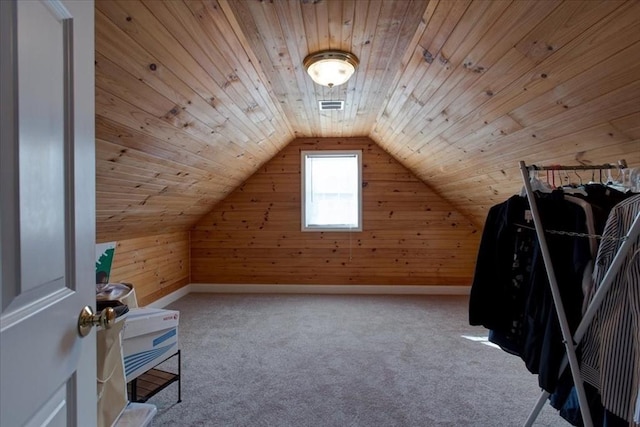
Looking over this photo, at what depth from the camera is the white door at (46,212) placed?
1.67 feet

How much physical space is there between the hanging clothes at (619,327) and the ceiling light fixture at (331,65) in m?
1.50

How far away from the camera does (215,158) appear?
303cm

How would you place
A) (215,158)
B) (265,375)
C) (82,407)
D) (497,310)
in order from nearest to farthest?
1. (82,407)
2. (497,310)
3. (265,375)
4. (215,158)

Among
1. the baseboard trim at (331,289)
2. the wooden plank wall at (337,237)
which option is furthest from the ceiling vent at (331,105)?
the baseboard trim at (331,289)

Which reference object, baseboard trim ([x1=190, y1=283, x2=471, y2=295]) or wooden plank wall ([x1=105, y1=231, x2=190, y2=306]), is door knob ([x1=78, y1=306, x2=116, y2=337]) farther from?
baseboard trim ([x1=190, y1=283, x2=471, y2=295])

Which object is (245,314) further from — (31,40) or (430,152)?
(31,40)

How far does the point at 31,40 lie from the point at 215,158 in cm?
253

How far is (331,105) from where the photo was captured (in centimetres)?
290

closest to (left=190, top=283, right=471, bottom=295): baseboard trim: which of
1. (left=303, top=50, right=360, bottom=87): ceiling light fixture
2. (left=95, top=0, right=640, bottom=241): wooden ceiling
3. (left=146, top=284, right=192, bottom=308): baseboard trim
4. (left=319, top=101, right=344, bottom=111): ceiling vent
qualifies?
(left=146, top=284, right=192, bottom=308): baseboard trim

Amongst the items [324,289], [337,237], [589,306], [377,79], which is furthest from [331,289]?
[589,306]

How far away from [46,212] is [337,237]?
4.07 metres

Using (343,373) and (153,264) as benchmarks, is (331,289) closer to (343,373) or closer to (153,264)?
(343,373)

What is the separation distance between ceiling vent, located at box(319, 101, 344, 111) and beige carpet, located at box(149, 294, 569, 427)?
2.15 meters

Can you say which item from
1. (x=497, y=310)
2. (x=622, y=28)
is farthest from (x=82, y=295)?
(x=622, y=28)
